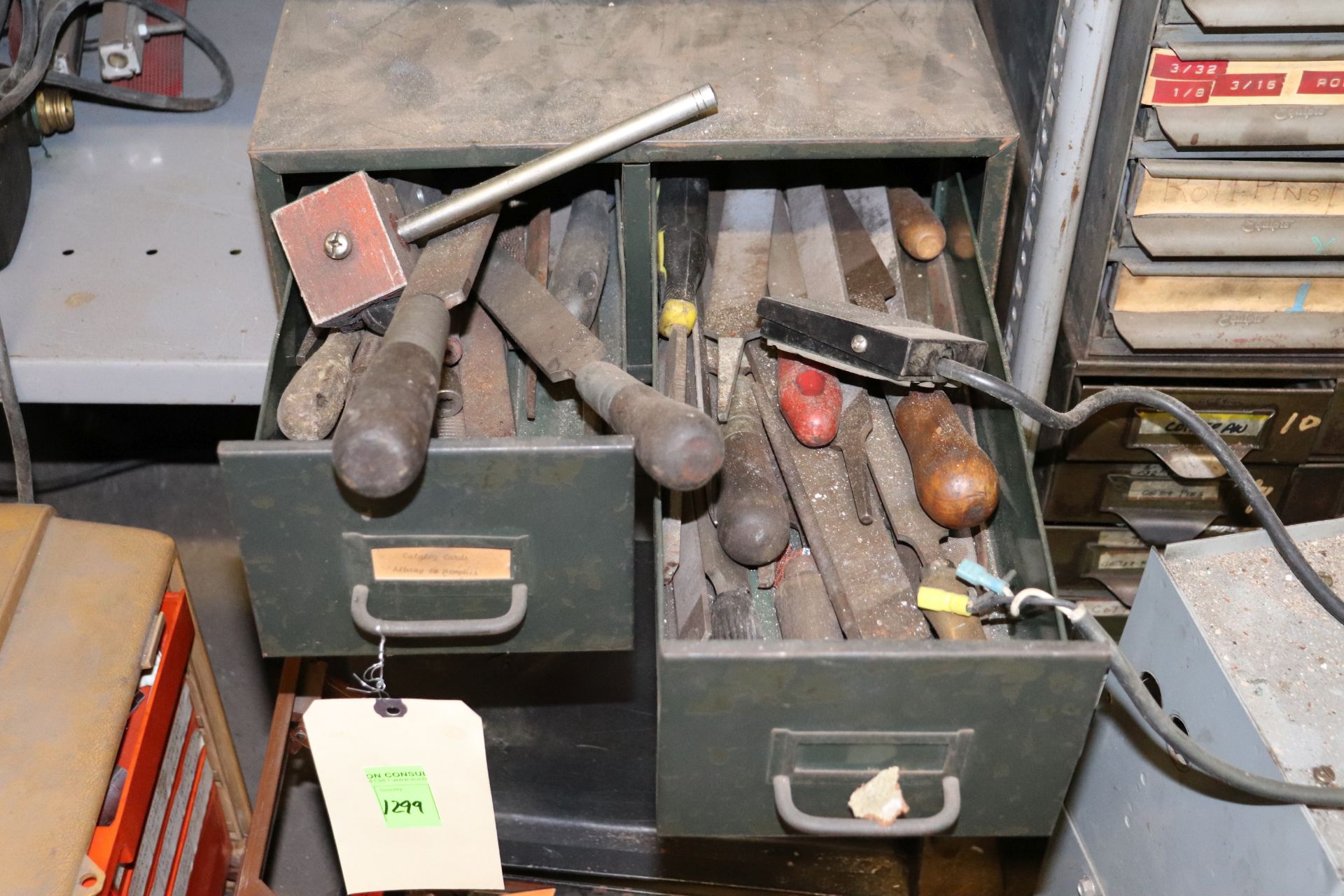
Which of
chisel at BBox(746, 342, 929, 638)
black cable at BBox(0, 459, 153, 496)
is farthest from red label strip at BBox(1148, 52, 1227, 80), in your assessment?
black cable at BBox(0, 459, 153, 496)

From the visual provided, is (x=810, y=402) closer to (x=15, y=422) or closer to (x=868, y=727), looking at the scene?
(x=868, y=727)

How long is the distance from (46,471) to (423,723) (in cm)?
117

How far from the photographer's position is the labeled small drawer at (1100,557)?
1.24 metres

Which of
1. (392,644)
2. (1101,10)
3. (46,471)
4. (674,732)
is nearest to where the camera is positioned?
(674,732)

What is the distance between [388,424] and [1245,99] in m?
0.70

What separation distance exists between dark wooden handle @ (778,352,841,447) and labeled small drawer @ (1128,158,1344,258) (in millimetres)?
290

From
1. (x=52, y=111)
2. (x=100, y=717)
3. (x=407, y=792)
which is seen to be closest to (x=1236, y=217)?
(x=407, y=792)

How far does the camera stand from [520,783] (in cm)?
117

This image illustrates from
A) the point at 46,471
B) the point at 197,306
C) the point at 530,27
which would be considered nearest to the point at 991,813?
the point at 530,27

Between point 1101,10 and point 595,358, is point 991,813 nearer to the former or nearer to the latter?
point 595,358

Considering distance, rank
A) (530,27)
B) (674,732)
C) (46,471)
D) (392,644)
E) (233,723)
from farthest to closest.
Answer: (46,471) → (233,723) → (530,27) → (392,644) → (674,732)

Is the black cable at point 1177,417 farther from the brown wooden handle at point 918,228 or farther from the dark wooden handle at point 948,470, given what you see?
the brown wooden handle at point 918,228

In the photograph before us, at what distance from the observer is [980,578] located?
831 mm

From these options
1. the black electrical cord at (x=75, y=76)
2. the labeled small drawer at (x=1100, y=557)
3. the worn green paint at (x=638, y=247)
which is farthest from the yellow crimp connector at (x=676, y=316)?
the black electrical cord at (x=75, y=76)
